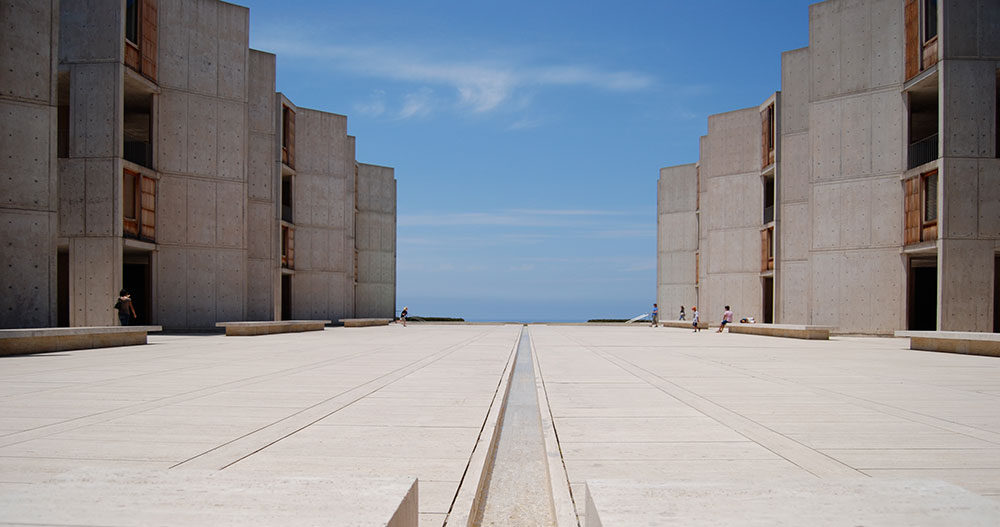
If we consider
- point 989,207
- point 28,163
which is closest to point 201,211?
point 28,163

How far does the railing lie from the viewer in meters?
26.9

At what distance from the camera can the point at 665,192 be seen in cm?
5256

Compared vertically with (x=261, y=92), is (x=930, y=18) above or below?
above

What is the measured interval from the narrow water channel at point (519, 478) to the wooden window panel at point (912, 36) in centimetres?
2654

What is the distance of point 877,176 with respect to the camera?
28219mm

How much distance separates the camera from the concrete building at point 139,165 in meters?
18.0

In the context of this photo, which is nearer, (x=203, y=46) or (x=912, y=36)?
(x=912, y=36)

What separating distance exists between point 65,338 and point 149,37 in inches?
603

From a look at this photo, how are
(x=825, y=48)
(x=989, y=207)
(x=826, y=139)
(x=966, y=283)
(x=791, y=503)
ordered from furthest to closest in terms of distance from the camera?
(x=825, y=48) < (x=826, y=139) < (x=966, y=283) < (x=989, y=207) < (x=791, y=503)

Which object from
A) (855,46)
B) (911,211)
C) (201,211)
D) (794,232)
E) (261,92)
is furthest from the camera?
(261,92)

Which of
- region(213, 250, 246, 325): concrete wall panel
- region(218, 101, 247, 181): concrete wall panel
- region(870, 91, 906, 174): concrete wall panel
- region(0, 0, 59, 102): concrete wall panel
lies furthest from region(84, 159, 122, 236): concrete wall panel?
region(870, 91, 906, 174): concrete wall panel

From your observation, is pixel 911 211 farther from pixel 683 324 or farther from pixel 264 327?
pixel 264 327

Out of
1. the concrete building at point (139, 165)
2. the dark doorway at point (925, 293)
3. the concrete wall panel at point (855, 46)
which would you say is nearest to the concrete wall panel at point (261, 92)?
the concrete building at point (139, 165)

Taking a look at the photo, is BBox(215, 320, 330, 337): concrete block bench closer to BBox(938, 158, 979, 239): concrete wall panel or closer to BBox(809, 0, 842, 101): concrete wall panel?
BBox(809, 0, 842, 101): concrete wall panel
